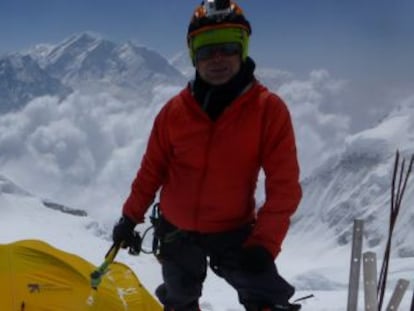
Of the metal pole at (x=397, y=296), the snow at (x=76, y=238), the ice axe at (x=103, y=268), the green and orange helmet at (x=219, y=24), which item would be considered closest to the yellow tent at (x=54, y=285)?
the ice axe at (x=103, y=268)

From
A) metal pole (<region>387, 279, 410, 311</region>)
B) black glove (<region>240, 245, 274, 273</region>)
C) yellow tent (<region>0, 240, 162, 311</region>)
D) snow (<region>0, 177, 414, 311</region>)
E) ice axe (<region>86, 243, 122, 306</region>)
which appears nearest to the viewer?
black glove (<region>240, 245, 274, 273</region>)

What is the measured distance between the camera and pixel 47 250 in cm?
673

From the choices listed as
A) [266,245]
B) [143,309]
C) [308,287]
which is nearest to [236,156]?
[266,245]

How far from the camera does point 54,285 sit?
611cm

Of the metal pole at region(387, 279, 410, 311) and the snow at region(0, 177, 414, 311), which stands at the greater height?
the snow at region(0, 177, 414, 311)

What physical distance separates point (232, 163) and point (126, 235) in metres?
1.08

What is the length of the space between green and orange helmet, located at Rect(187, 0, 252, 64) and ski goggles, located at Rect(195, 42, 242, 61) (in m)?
0.02

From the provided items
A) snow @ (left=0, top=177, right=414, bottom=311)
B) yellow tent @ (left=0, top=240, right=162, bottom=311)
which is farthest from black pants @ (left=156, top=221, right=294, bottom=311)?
snow @ (left=0, top=177, right=414, bottom=311)

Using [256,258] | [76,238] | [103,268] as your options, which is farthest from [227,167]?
[76,238]

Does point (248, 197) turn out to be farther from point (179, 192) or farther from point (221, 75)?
point (221, 75)

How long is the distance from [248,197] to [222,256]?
47 centimetres

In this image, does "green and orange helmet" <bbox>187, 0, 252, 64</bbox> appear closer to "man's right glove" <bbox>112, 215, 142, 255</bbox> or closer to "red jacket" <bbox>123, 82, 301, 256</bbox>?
"red jacket" <bbox>123, 82, 301, 256</bbox>

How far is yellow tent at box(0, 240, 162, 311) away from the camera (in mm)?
5758

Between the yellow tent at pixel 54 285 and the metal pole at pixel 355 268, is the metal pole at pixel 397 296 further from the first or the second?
the yellow tent at pixel 54 285
